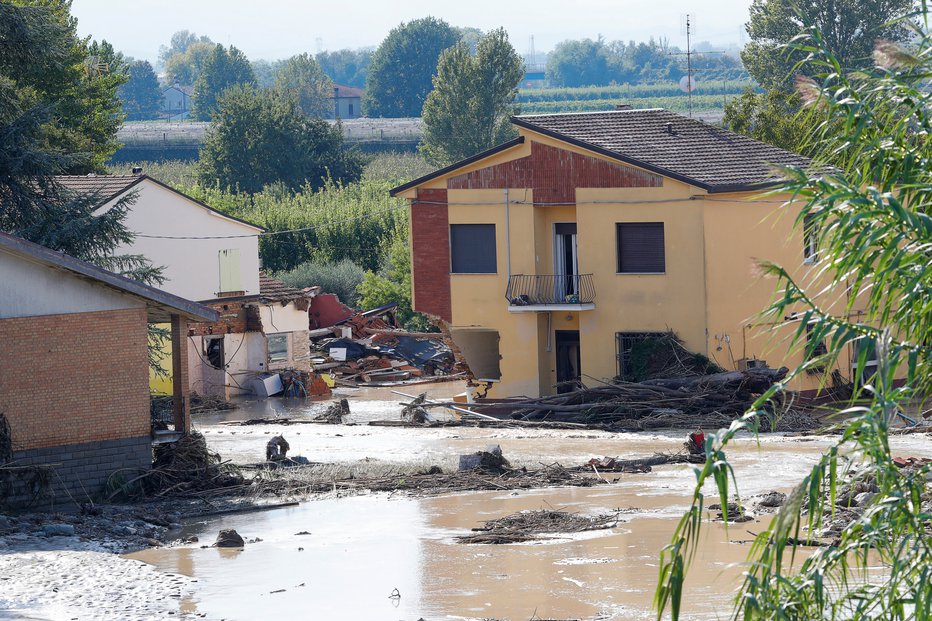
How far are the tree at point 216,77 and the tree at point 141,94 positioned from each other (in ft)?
97.3

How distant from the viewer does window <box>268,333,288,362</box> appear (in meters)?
42.4

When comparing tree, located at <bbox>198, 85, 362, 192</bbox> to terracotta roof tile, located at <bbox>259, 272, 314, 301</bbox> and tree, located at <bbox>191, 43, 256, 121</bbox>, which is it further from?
tree, located at <bbox>191, 43, 256, 121</bbox>

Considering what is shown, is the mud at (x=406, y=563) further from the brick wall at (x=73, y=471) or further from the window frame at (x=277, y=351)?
the window frame at (x=277, y=351)

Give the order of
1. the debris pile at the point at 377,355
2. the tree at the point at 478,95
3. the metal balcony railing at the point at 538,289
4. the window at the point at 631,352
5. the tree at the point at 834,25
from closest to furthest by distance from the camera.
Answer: the window at the point at 631,352, the metal balcony railing at the point at 538,289, the debris pile at the point at 377,355, the tree at the point at 834,25, the tree at the point at 478,95

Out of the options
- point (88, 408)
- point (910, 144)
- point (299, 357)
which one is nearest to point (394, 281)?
point (299, 357)

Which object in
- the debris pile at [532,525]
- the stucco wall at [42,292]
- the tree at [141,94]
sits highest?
the tree at [141,94]

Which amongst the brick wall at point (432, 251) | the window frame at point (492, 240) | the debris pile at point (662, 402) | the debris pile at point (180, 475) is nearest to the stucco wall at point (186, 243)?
the brick wall at point (432, 251)

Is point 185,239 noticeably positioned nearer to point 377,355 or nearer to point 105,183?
point 105,183

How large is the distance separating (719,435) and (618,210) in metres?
28.0

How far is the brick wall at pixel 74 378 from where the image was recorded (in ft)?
67.2

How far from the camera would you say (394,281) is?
184 ft

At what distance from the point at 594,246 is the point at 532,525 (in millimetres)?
17921

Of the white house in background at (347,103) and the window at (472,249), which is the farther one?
the white house in background at (347,103)

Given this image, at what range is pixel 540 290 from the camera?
122 feet
